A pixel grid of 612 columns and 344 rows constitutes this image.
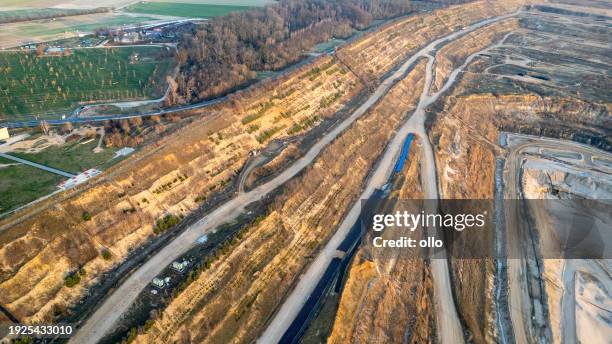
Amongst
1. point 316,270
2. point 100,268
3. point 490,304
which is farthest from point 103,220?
point 490,304

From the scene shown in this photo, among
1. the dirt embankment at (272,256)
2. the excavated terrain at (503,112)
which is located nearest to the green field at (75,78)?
the dirt embankment at (272,256)

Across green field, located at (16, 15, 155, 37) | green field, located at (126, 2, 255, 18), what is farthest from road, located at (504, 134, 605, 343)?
green field, located at (16, 15, 155, 37)

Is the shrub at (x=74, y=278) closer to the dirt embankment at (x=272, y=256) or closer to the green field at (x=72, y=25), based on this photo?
the dirt embankment at (x=272, y=256)

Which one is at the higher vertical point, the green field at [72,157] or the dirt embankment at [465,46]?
the dirt embankment at [465,46]

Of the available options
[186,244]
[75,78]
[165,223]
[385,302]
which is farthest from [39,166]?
[385,302]

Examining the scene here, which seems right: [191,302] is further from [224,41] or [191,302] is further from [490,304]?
[224,41]
